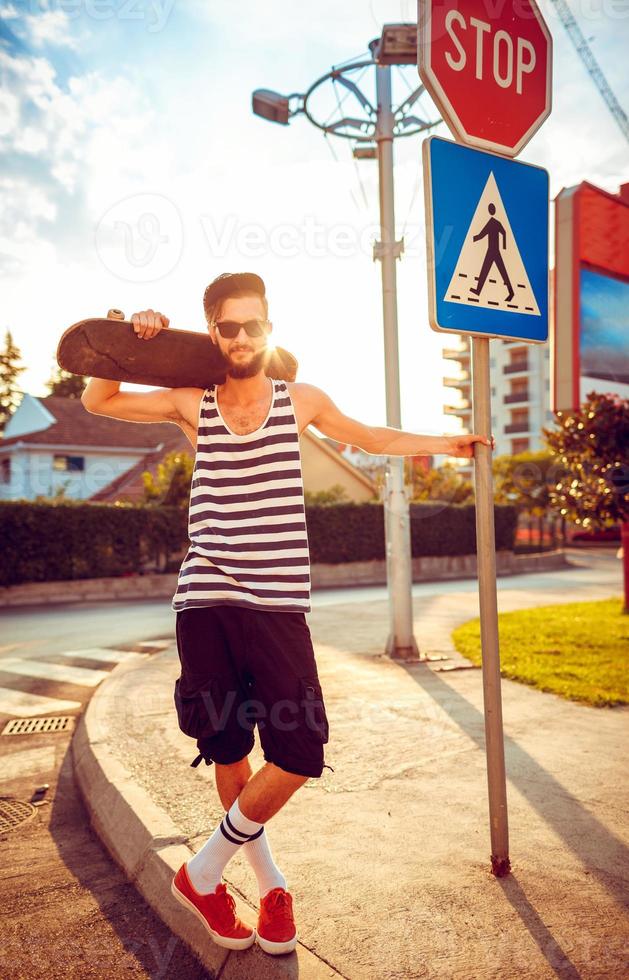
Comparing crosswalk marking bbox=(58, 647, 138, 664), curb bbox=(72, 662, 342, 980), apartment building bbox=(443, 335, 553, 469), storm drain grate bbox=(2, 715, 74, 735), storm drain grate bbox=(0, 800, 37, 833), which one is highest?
apartment building bbox=(443, 335, 553, 469)

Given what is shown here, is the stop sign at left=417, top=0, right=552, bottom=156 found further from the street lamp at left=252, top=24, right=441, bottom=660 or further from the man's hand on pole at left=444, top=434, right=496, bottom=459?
the street lamp at left=252, top=24, right=441, bottom=660

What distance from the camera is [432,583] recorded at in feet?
69.7

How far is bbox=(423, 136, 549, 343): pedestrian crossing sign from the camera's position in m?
2.79

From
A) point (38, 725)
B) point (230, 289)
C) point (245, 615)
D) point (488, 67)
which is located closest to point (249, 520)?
point (245, 615)

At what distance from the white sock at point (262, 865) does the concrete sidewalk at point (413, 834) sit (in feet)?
0.47

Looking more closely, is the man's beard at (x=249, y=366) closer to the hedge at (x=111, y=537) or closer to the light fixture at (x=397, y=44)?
the light fixture at (x=397, y=44)

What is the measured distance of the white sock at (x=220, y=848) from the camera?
92.7 inches

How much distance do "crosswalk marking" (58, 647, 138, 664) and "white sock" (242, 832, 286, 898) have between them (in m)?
6.15

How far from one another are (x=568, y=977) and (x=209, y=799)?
193 centimetres

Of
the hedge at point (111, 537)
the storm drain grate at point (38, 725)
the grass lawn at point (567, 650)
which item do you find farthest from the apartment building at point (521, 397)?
the storm drain grate at point (38, 725)

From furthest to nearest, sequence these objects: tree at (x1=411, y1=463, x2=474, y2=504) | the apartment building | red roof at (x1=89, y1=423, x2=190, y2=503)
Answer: the apartment building < red roof at (x1=89, y1=423, x2=190, y2=503) < tree at (x1=411, y1=463, x2=474, y2=504)

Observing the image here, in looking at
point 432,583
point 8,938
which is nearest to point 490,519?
point 8,938

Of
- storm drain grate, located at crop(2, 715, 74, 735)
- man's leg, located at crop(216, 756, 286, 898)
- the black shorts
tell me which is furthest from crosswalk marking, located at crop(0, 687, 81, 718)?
the black shorts

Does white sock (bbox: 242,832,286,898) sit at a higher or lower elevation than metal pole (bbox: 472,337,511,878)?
lower
